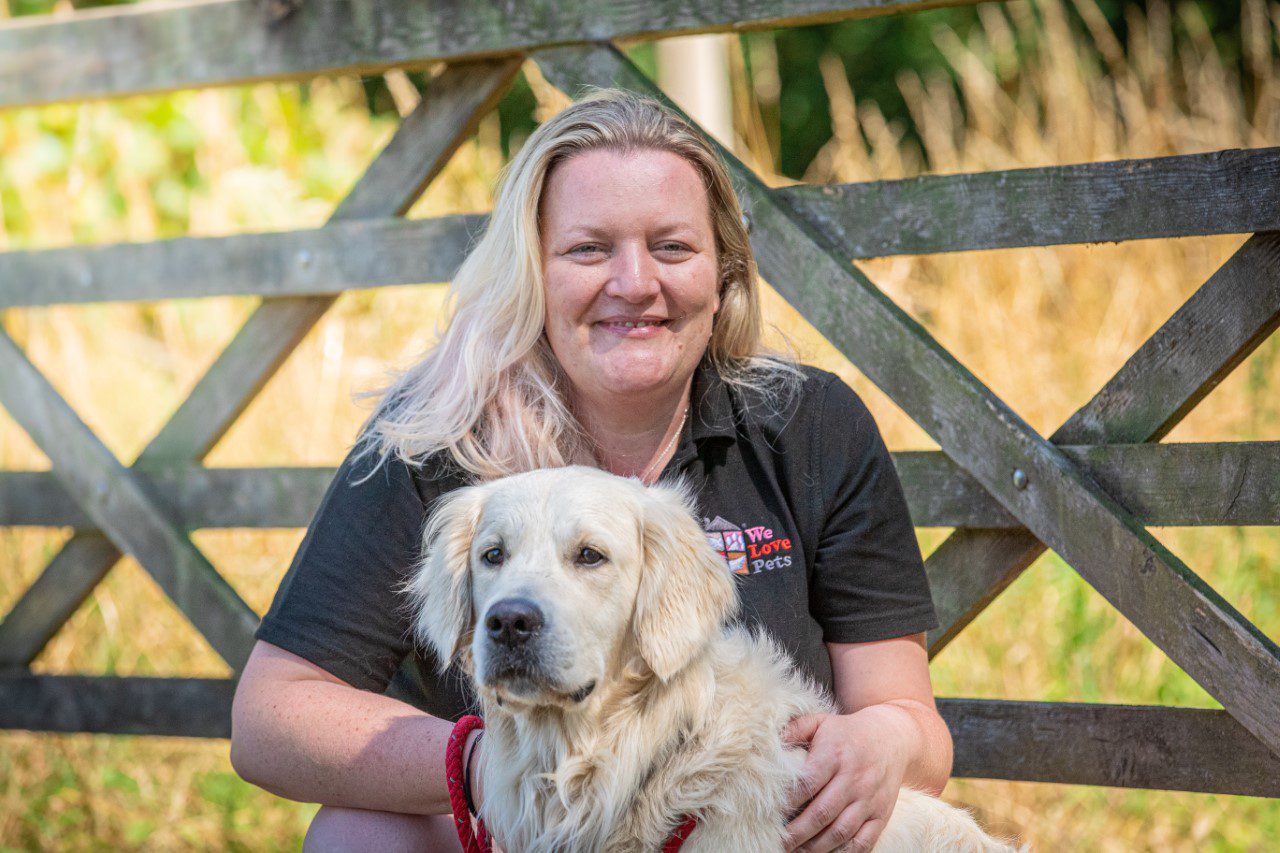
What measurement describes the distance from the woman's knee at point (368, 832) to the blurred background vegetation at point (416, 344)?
99 cm

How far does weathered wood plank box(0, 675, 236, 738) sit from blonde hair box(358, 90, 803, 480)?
132 cm

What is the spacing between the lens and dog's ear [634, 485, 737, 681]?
6.42 feet

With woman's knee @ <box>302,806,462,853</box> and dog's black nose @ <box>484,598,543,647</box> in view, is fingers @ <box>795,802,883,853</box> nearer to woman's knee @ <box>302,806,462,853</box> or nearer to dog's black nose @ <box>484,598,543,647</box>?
dog's black nose @ <box>484,598,543,647</box>

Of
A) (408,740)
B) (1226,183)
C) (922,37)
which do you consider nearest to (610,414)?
(408,740)

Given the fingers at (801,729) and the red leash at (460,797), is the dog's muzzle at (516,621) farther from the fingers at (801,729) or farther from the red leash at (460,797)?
the fingers at (801,729)

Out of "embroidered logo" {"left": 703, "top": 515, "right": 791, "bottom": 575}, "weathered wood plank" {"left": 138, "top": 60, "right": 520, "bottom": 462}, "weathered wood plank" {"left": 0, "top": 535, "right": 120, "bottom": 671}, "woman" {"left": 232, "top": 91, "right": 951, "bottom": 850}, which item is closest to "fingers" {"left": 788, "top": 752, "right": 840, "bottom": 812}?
"woman" {"left": 232, "top": 91, "right": 951, "bottom": 850}

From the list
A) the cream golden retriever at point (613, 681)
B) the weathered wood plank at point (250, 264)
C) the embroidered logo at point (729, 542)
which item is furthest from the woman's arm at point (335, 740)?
the weathered wood plank at point (250, 264)

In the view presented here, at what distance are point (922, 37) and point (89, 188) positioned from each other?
20.4 ft

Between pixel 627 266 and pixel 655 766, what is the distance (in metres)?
0.87

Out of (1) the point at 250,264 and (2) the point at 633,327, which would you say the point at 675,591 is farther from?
(1) the point at 250,264

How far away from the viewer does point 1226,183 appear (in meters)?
2.33

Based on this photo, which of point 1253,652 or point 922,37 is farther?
point 922,37

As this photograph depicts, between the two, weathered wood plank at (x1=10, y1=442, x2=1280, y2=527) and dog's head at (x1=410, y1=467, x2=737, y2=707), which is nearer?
dog's head at (x1=410, y1=467, x2=737, y2=707)

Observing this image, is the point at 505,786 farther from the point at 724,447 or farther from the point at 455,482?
the point at 724,447
